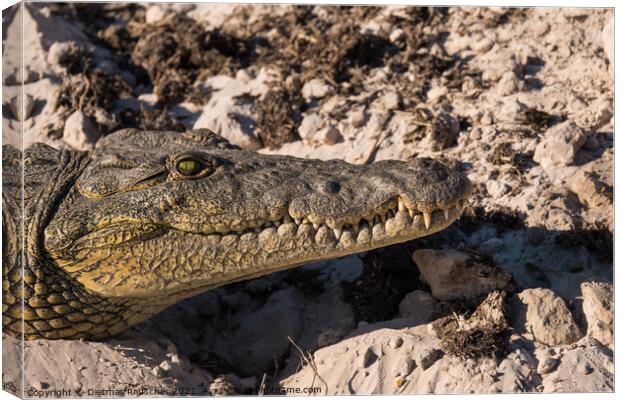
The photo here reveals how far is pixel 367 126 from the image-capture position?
23.7ft

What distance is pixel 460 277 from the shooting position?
5.57 m

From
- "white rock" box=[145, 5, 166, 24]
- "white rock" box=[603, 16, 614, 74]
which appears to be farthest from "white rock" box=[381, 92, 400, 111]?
"white rock" box=[145, 5, 166, 24]

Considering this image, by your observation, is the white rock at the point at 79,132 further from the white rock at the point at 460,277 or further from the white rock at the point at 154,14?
the white rock at the point at 460,277

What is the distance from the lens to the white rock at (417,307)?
18.2 ft

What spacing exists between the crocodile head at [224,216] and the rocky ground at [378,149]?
0.52m

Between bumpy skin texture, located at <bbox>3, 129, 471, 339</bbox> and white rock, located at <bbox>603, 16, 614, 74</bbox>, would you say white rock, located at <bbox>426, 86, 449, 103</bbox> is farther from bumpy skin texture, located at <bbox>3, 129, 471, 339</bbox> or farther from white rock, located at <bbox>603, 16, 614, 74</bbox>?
bumpy skin texture, located at <bbox>3, 129, 471, 339</bbox>

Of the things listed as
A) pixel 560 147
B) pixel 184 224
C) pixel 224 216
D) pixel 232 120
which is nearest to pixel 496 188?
pixel 560 147

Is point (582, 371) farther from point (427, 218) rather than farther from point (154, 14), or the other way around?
point (154, 14)

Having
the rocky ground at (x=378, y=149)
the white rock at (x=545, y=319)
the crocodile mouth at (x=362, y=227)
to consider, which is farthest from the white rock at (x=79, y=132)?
the white rock at (x=545, y=319)

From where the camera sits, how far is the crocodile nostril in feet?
16.6

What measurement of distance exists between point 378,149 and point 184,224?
7.75 feet

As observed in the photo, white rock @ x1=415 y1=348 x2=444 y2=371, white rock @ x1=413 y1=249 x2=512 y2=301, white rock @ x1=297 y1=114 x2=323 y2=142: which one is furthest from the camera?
white rock @ x1=297 y1=114 x2=323 y2=142

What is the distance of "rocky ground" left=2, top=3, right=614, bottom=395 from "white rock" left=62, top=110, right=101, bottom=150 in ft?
0.06

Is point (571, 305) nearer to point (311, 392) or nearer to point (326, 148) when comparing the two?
point (311, 392)
